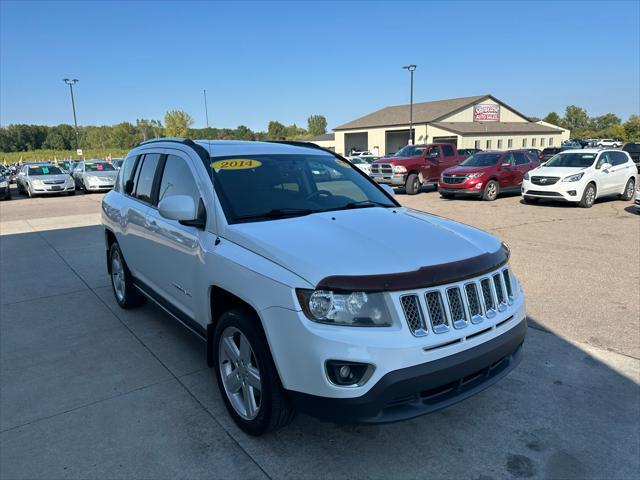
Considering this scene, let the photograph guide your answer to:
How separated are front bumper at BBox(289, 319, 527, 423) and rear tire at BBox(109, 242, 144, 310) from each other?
3.33 m

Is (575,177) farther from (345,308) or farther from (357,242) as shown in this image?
(345,308)

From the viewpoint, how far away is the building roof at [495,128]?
53656mm

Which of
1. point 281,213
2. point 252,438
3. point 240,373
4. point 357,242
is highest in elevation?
point 281,213

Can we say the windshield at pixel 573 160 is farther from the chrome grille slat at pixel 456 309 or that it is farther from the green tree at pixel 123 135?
the green tree at pixel 123 135

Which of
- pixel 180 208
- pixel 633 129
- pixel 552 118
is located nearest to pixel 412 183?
pixel 180 208

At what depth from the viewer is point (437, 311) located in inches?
97.3

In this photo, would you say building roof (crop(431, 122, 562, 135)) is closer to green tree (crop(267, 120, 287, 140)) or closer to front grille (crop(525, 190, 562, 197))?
front grille (crop(525, 190, 562, 197))

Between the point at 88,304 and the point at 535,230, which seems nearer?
the point at 88,304

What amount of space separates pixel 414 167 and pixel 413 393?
1714 cm

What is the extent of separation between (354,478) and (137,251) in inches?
123

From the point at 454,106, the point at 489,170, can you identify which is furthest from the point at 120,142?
the point at 489,170

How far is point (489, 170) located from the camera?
15742mm

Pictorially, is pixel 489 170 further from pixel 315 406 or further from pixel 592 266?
pixel 315 406

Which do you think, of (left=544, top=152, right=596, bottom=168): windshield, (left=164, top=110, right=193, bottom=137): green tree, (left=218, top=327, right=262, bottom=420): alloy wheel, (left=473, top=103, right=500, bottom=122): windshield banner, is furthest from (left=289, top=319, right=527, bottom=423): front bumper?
(left=164, top=110, right=193, bottom=137): green tree
